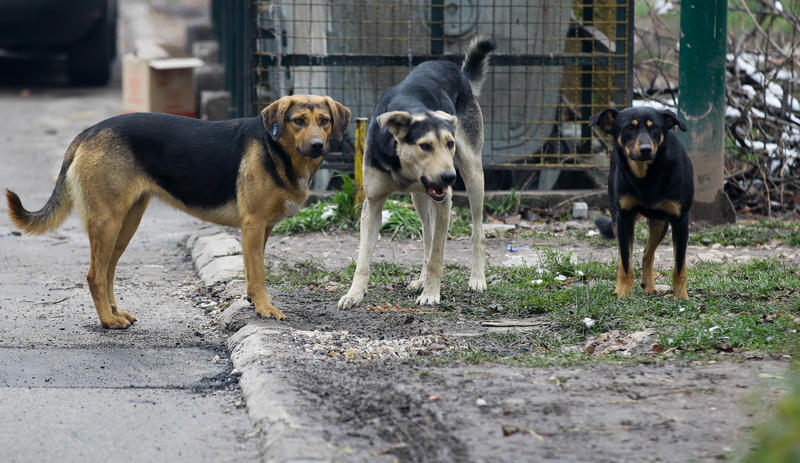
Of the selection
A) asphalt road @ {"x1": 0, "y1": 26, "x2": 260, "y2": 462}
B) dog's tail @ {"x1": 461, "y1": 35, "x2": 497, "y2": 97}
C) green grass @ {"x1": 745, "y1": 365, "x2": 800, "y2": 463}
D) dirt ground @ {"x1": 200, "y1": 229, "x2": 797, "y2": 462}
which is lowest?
asphalt road @ {"x1": 0, "y1": 26, "x2": 260, "y2": 462}

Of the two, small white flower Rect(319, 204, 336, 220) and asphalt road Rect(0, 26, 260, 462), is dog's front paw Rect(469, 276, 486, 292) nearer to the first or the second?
asphalt road Rect(0, 26, 260, 462)

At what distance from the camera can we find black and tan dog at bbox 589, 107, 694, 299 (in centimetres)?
504

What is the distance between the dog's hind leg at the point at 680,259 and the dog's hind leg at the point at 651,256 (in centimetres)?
22

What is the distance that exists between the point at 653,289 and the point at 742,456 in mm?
2611

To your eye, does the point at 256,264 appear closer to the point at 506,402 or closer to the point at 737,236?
the point at 506,402

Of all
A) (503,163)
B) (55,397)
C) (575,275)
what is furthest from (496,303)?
(503,163)

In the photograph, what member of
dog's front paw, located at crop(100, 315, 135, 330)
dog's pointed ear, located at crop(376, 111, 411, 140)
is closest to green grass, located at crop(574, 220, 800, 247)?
dog's pointed ear, located at crop(376, 111, 411, 140)

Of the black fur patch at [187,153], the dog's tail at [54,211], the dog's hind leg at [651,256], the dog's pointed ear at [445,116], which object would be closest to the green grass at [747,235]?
the dog's hind leg at [651,256]

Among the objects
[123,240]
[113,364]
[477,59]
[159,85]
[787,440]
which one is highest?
[477,59]

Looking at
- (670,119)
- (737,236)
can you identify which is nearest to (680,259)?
(670,119)

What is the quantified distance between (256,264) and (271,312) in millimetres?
281

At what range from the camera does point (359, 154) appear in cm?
755

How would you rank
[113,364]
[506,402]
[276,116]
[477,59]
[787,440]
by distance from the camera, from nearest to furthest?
[787,440] < [506,402] < [113,364] < [276,116] < [477,59]

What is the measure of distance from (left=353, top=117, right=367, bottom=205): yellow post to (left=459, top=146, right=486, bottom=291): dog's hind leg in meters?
1.55
